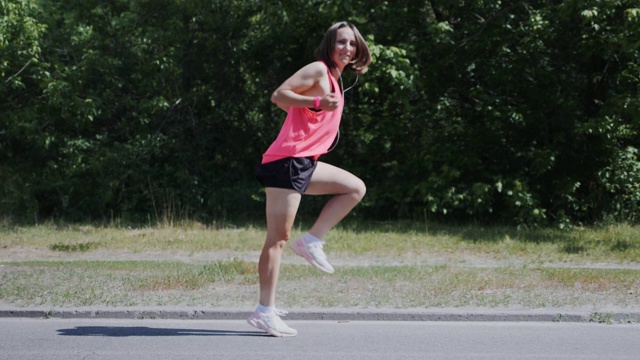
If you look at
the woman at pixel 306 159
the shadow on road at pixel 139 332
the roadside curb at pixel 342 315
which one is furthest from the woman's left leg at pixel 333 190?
the roadside curb at pixel 342 315

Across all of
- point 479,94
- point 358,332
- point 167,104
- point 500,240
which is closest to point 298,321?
point 358,332

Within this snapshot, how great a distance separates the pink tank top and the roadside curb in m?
1.75

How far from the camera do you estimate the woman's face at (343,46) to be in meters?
6.02

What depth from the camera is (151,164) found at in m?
17.3

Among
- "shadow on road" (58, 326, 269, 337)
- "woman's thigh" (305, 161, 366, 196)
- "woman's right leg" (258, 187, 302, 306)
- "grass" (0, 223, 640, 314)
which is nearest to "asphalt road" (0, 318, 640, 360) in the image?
"shadow on road" (58, 326, 269, 337)

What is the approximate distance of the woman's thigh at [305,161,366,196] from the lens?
6.13m

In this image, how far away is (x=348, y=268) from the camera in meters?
9.90

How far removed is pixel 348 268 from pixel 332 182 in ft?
12.7

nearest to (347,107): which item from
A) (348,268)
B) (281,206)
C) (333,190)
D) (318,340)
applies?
(348,268)

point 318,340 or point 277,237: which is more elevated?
point 277,237

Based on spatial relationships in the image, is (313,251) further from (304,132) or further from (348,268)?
(348,268)

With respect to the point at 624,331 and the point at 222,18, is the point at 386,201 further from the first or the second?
the point at 624,331

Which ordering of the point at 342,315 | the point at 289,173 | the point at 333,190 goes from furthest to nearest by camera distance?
the point at 342,315
the point at 333,190
the point at 289,173

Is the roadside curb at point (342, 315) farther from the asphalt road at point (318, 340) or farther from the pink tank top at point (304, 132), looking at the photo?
the pink tank top at point (304, 132)
